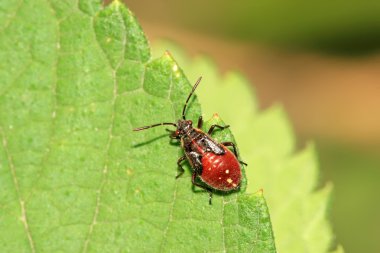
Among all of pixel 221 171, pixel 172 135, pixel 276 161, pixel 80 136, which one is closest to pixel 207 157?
pixel 221 171

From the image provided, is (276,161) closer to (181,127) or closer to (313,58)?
(181,127)

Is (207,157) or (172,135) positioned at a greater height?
(172,135)

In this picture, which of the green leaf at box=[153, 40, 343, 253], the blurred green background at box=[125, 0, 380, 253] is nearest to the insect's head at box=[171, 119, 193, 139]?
the green leaf at box=[153, 40, 343, 253]

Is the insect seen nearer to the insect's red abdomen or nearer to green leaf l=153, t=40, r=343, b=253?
the insect's red abdomen

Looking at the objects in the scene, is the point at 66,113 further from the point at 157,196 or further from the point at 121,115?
the point at 157,196

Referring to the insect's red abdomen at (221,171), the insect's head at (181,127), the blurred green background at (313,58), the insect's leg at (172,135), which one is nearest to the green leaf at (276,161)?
the insect's red abdomen at (221,171)

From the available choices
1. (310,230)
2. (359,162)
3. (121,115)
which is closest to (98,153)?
(121,115)
